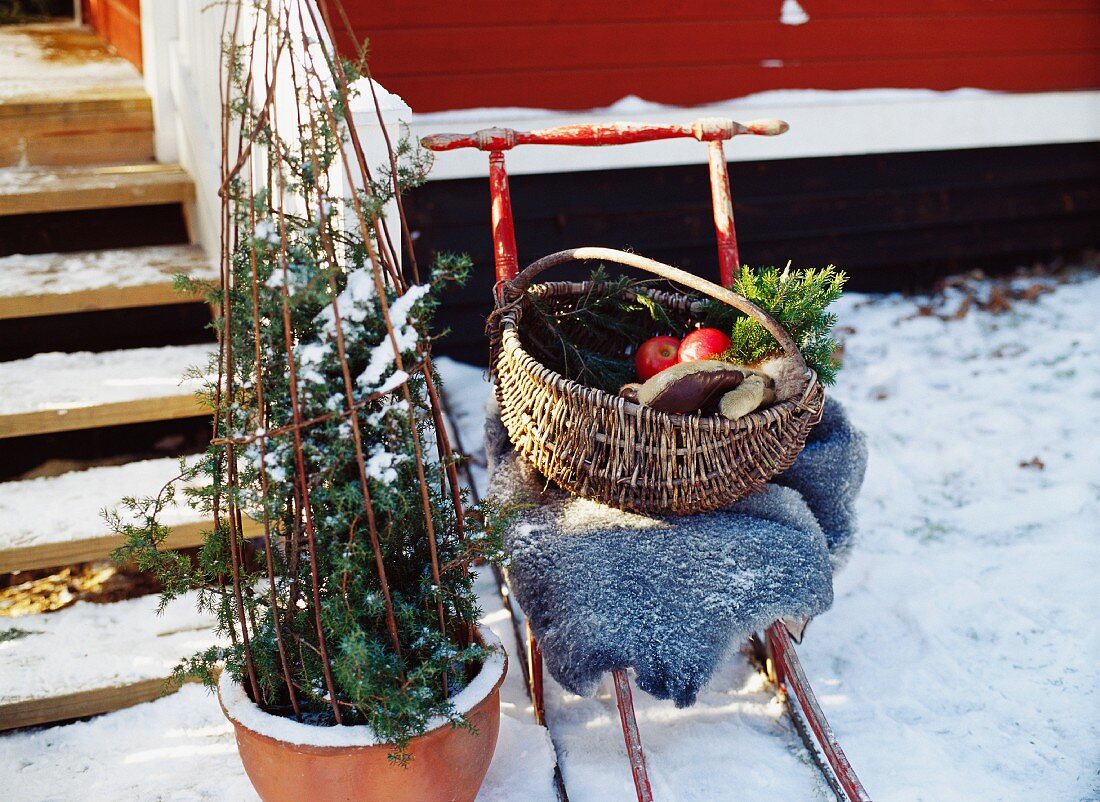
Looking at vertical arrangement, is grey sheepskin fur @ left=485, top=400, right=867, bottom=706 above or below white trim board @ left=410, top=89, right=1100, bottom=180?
below

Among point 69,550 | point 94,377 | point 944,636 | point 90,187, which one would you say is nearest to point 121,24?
point 90,187

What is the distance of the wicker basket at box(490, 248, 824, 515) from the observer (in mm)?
1851

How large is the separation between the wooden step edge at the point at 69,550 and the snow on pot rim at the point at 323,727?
608 millimetres

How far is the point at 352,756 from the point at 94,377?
1526mm

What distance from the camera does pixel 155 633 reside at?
7.50 feet

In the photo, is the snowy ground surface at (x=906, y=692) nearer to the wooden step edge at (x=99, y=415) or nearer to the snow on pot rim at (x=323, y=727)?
the snow on pot rim at (x=323, y=727)

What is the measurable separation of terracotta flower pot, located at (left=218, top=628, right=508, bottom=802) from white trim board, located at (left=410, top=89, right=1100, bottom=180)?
84.6 inches

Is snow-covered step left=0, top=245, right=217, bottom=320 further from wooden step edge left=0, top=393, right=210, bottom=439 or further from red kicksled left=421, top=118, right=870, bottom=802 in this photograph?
red kicksled left=421, top=118, right=870, bottom=802

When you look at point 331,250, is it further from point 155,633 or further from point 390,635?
point 155,633

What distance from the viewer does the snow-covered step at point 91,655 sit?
211cm

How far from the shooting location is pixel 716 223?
2.27 metres

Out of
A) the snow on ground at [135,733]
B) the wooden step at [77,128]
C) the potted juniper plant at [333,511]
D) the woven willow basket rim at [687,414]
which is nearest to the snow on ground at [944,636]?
the snow on ground at [135,733]

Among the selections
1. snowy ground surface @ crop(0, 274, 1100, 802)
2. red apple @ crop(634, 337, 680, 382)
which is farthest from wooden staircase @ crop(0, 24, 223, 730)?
red apple @ crop(634, 337, 680, 382)

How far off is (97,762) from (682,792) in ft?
3.96
